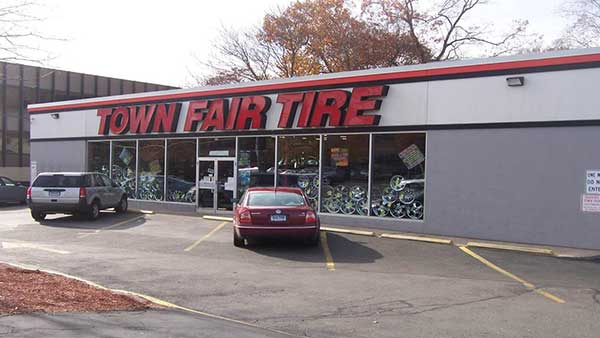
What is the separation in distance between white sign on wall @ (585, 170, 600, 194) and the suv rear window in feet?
47.8

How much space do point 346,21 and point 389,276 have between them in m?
27.4

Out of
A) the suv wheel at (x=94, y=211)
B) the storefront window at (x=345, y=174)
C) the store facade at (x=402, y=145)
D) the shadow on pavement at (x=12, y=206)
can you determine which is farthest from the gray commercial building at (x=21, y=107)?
the storefront window at (x=345, y=174)

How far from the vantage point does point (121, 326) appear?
5.57m

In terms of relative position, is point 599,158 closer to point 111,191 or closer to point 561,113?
point 561,113

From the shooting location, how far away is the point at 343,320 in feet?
21.7

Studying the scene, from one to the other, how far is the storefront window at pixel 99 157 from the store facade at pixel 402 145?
1.66 metres

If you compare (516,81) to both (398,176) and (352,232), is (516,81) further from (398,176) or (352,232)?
(352,232)

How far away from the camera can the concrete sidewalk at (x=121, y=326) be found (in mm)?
5160

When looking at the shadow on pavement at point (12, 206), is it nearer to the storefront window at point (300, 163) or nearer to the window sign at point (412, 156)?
the storefront window at point (300, 163)

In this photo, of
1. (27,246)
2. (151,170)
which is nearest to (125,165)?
(151,170)

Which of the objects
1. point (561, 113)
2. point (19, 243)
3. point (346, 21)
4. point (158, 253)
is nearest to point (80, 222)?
point (19, 243)

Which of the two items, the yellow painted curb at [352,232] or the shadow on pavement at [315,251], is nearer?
the shadow on pavement at [315,251]

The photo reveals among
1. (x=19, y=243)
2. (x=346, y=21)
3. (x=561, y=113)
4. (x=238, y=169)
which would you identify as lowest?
(x=19, y=243)

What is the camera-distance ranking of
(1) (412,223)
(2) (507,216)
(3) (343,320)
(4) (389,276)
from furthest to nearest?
(1) (412,223) → (2) (507,216) → (4) (389,276) → (3) (343,320)
